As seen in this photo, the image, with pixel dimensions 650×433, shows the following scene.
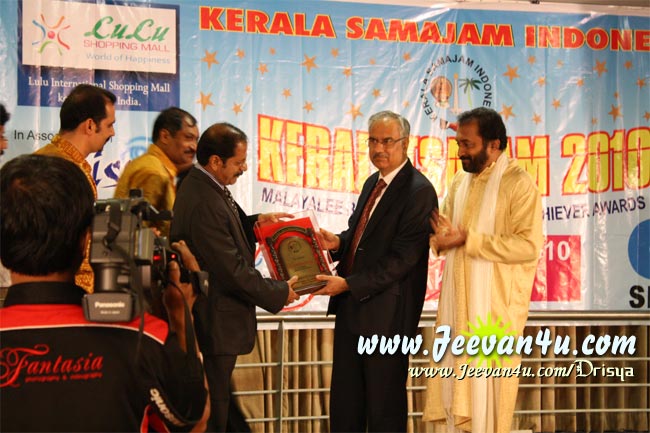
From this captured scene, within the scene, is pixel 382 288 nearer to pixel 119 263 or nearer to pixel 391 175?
→ pixel 391 175

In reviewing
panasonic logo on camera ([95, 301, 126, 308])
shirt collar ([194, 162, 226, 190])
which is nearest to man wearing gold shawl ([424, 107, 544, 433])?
shirt collar ([194, 162, 226, 190])

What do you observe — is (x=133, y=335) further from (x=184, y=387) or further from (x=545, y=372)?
(x=545, y=372)

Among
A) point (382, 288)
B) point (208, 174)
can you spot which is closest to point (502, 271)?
point (382, 288)

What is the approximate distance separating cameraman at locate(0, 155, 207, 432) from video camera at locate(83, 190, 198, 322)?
0.16 feet

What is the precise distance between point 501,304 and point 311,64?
2.09 metres

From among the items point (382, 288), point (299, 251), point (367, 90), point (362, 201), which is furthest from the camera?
point (367, 90)

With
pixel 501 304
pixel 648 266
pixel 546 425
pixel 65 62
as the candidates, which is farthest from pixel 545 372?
pixel 65 62

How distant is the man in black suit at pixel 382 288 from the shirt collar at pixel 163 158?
2.69 ft

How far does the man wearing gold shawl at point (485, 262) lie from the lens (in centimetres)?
395

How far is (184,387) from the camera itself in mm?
1846

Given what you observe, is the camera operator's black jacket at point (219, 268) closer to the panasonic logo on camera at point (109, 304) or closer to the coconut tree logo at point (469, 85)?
the panasonic logo on camera at point (109, 304)

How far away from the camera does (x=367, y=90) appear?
5.34m

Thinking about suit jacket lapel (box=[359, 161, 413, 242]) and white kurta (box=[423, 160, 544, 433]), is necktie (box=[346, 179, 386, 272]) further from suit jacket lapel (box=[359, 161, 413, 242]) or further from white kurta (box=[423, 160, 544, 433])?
white kurta (box=[423, 160, 544, 433])

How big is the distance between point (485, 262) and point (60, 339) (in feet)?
8.66
